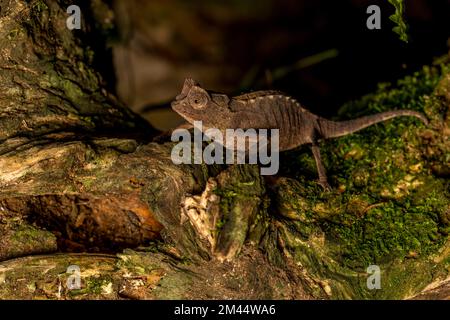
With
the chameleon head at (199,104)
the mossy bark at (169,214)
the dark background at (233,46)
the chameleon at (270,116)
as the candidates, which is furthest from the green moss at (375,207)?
the dark background at (233,46)

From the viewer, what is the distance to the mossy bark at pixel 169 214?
334cm

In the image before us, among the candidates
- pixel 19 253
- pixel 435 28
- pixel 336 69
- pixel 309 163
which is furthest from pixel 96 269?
pixel 336 69

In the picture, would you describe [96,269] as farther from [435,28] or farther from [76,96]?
[435,28]

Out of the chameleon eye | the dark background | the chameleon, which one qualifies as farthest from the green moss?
the dark background

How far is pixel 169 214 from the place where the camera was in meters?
3.35

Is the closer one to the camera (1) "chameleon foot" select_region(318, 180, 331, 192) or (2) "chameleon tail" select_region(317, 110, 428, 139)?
(1) "chameleon foot" select_region(318, 180, 331, 192)

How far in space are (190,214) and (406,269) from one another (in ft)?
5.18

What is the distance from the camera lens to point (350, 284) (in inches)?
136

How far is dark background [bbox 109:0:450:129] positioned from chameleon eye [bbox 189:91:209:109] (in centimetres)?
318

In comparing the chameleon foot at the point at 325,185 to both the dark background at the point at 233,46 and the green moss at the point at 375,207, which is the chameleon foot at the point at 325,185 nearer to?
the green moss at the point at 375,207

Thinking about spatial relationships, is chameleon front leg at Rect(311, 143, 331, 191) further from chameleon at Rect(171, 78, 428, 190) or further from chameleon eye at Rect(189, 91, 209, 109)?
chameleon eye at Rect(189, 91, 209, 109)

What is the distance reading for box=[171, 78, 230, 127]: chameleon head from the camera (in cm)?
405

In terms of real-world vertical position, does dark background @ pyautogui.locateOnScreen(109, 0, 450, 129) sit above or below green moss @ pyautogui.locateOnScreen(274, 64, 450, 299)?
above

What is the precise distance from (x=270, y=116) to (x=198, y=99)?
27.0 inches
